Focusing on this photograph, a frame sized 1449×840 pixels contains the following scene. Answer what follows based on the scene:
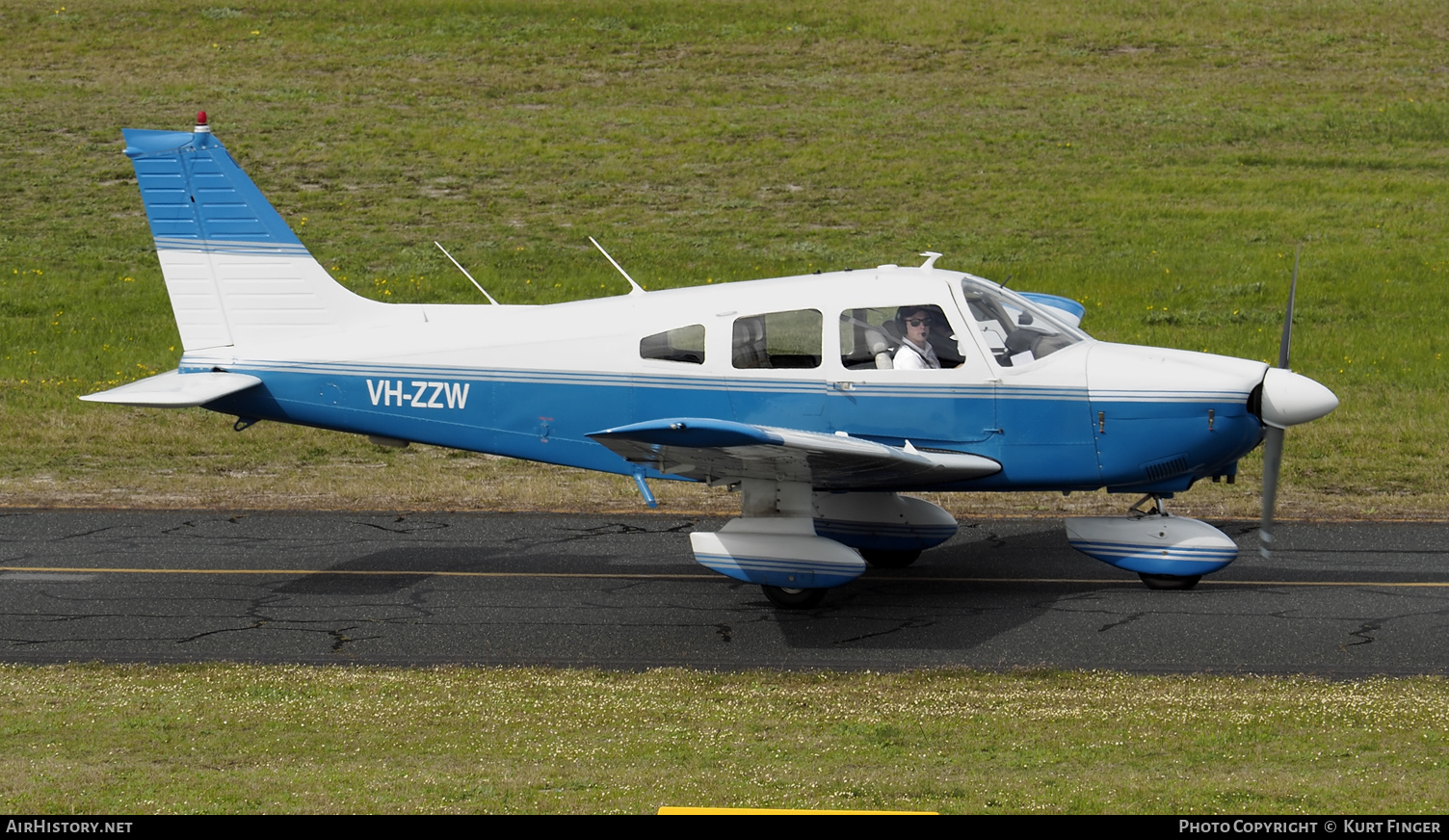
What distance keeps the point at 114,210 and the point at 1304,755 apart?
27.5 metres

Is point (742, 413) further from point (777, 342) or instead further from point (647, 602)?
point (647, 602)

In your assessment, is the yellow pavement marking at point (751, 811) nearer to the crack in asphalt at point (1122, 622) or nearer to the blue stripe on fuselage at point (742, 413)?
the crack in asphalt at point (1122, 622)

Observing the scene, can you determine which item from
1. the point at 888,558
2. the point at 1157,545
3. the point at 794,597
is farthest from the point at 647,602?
the point at 1157,545

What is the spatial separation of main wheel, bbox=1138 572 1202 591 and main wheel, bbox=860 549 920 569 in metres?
1.97

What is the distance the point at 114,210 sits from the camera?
97.9 feet

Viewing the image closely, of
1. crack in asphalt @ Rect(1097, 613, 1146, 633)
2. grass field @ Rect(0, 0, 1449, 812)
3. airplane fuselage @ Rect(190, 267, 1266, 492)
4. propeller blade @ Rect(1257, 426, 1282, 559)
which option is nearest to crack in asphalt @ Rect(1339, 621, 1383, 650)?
propeller blade @ Rect(1257, 426, 1282, 559)

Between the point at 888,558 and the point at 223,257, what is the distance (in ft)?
20.9

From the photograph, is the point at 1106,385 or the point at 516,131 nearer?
the point at 1106,385

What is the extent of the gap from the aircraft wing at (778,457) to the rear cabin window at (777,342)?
1.79 ft

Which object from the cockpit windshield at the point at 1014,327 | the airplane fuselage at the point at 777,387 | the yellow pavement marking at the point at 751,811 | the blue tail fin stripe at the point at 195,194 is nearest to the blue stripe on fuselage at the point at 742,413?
the airplane fuselage at the point at 777,387

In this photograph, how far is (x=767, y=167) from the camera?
1257 inches
